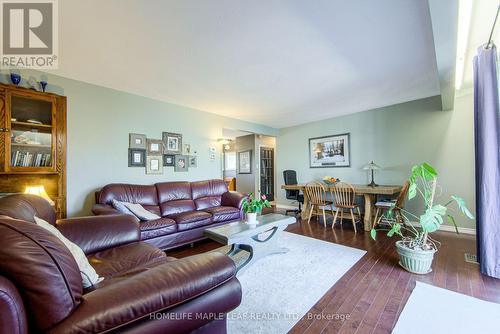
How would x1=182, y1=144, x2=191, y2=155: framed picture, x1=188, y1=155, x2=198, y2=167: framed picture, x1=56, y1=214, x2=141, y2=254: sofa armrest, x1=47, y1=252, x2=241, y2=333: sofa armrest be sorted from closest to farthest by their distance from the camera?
x1=47, y1=252, x2=241, y2=333: sofa armrest → x1=56, y1=214, x2=141, y2=254: sofa armrest → x1=182, y1=144, x2=191, y2=155: framed picture → x1=188, y1=155, x2=198, y2=167: framed picture

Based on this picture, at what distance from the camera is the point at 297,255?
8.61 ft

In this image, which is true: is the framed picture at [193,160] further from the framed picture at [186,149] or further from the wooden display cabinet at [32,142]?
the wooden display cabinet at [32,142]

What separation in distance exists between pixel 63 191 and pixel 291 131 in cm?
502

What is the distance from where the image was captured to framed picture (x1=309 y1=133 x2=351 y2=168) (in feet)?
15.7

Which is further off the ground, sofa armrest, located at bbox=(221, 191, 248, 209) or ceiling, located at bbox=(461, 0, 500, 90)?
ceiling, located at bbox=(461, 0, 500, 90)

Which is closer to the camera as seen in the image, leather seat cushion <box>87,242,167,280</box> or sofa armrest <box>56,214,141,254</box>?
leather seat cushion <box>87,242,167,280</box>

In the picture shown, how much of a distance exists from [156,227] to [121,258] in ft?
3.53

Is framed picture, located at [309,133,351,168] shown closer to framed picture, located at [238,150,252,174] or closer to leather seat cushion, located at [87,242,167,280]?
framed picture, located at [238,150,252,174]

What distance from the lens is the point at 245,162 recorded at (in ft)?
22.9

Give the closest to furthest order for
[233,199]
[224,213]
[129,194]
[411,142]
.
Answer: [129,194], [224,213], [233,199], [411,142]

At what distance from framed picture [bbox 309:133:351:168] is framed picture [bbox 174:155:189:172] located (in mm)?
3124

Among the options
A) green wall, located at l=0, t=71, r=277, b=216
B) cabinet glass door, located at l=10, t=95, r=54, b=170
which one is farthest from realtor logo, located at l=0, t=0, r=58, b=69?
cabinet glass door, located at l=10, t=95, r=54, b=170

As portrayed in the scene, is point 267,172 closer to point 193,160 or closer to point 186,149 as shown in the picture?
point 193,160

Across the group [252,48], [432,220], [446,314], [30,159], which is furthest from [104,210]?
[432,220]
